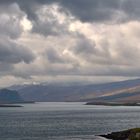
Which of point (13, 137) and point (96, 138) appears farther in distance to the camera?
point (13, 137)

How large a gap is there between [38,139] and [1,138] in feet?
53.6

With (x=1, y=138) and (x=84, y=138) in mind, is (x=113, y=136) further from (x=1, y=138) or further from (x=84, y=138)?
(x=1, y=138)

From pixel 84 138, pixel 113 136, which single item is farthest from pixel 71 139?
pixel 113 136

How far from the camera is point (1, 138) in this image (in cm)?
15325

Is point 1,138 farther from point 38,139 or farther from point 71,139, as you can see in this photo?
point 71,139

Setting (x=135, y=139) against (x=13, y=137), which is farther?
(x=13, y=137)

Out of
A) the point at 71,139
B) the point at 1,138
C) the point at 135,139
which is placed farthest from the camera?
the point at 1,138

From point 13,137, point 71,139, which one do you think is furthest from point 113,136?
point 13,137

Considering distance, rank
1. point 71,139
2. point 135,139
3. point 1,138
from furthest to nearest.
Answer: point 1,138
point 71,139
point 135,139

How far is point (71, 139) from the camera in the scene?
143125mm

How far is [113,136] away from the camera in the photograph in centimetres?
14562

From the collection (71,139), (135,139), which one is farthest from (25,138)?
(135,139)

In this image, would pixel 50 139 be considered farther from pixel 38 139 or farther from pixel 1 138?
→ pixel 1 138

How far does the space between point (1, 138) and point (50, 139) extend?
21342mm
